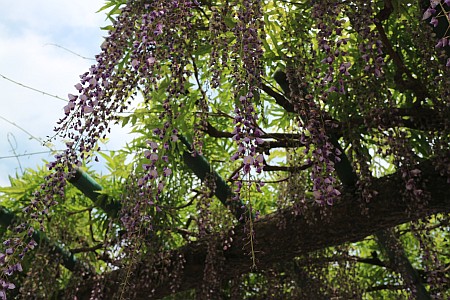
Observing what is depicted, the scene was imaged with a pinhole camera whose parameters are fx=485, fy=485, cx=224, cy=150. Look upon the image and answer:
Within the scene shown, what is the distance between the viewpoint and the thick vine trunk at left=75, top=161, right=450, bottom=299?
2.47 meters

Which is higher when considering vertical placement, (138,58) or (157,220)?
(157,220)

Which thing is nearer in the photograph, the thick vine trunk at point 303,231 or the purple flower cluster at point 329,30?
the purple flower cluster at point 329,30

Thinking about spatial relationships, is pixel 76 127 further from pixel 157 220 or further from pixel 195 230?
pixel 195 230

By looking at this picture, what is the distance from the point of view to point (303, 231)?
2.86m

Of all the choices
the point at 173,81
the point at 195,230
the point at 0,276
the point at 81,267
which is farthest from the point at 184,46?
the point at 81,267

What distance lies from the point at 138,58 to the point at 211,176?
→ 4.66 ft

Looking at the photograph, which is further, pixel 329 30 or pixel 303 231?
pixel 303 231

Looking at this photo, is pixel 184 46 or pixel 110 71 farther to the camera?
pixel 184 46

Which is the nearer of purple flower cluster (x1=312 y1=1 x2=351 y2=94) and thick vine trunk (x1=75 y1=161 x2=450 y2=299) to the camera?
purple flower cluster (x1=312 y1=1 x2=351 y2=94)

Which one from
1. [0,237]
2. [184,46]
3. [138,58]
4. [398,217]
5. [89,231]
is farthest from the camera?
[89,231]

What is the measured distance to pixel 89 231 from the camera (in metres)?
4.00

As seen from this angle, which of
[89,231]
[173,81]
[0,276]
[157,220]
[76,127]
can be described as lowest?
[0,276]

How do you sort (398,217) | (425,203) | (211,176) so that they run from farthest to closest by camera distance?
(211,176) < (398,217) < (425,203)

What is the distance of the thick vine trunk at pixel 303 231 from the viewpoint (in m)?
2.47
